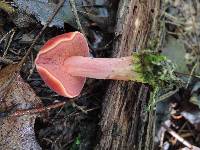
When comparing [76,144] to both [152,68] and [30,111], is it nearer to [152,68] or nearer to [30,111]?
[30,111]

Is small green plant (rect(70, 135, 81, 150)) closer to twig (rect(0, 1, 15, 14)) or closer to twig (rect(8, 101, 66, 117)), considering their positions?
twig (rect(8, 101, 66, 117))

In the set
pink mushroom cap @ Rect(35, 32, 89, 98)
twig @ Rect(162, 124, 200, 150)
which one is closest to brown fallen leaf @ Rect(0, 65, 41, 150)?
pink mushroom cap @ Rect(35, 32, 89, 98)

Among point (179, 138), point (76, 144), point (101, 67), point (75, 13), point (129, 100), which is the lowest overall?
point (179, 138)

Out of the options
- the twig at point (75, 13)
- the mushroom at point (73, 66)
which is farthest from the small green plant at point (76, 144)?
the twig at point (75, 13)

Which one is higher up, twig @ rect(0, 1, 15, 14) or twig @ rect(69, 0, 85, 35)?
twig @ rect(0, 1, 15, 14)

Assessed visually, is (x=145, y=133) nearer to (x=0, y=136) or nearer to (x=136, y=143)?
(x=136, y=143)

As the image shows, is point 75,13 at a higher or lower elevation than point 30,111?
higher

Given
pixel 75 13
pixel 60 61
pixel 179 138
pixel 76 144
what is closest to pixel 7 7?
pixel 75 13
